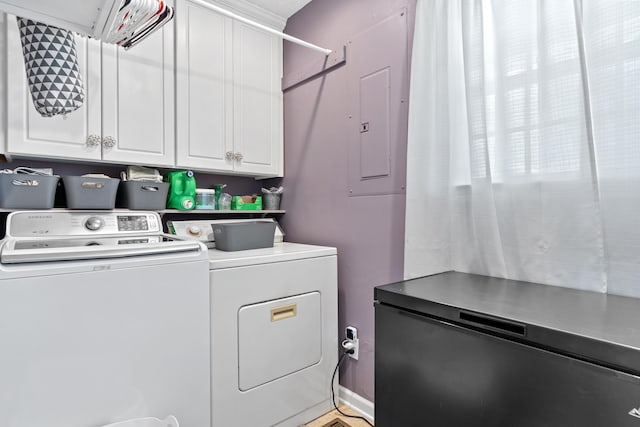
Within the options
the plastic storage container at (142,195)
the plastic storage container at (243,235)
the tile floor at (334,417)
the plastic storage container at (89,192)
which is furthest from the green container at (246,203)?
the tile floor at (334,417)

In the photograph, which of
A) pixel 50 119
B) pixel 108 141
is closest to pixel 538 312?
pixel 108 141

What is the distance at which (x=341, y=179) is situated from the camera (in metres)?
2.03

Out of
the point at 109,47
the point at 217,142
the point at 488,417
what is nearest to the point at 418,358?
the point at 488,417

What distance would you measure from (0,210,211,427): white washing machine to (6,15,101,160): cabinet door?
340mm

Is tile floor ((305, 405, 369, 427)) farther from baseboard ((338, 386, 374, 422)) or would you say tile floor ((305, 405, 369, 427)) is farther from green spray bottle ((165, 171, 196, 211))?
green spray bottle ((165, 171, 196, 211))

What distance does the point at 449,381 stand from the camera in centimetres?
91

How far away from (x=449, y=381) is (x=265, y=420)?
1.10 m

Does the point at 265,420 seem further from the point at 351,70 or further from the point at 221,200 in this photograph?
the point at 351,70

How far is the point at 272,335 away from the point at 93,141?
1.36 metres

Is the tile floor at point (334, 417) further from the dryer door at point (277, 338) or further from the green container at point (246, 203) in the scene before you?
the green container at point (246, 203)

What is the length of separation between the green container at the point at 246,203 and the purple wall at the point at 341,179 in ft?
0.68

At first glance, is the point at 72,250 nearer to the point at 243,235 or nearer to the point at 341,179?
the point at 243,235

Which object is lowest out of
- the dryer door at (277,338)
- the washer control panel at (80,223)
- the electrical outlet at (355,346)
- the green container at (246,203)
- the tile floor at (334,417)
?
the tile floor at (334,417)

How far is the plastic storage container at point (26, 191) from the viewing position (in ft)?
4.80
